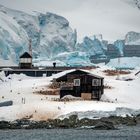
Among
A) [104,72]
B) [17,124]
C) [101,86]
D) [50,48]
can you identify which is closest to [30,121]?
[17,124]

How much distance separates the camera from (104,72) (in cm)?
7631

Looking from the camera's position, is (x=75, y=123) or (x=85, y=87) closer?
(x=75, y=123)

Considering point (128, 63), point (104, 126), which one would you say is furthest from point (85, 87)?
point (128, 63)

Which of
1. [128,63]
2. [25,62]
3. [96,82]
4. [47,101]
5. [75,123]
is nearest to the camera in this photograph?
[75,123]

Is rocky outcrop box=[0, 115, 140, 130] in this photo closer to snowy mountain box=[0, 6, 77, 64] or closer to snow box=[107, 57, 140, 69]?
snowy mountain box=[0, 6, 77, 64]

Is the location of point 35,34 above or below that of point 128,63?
above

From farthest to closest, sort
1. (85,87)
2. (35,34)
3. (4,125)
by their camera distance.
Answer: (35,34), (85,87), (4,125)

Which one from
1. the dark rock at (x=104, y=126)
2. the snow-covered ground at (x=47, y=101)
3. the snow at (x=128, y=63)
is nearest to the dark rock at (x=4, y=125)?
the snow-covered ground at (x=47, y=101)

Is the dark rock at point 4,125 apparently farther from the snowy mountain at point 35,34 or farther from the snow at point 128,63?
the snow at point 128,63

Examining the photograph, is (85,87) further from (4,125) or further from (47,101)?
(4,125)

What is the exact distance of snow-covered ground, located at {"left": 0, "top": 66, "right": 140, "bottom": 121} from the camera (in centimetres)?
4534

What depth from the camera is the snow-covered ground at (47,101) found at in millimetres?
45344

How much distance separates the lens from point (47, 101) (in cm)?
4938

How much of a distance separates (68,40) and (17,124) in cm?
9577
